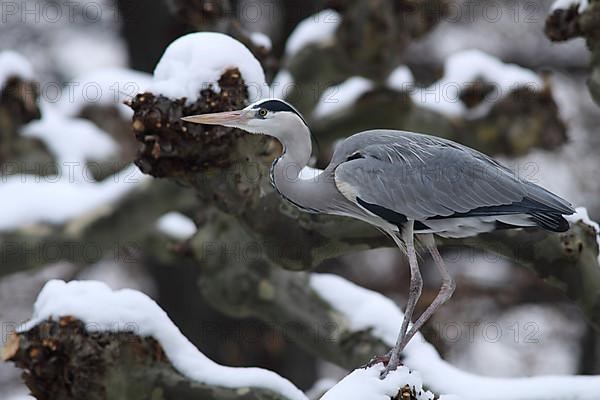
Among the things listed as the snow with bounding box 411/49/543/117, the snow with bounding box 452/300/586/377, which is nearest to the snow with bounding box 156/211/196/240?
the snow with bounding box 411/49/543/117

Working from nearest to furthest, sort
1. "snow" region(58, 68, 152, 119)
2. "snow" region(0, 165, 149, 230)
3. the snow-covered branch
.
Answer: the snow-covered branch
"snow" region(0, 165, 149, 230)
"snow" region(58, 68, 152, 119)

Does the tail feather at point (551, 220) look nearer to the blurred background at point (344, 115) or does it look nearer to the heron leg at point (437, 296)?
the heron leg at point (437, 296)

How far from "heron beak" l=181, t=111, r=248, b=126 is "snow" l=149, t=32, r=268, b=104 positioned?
231mm

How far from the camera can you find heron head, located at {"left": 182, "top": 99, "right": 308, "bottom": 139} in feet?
10.5

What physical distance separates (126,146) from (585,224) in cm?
428

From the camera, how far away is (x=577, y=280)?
3.76 meters

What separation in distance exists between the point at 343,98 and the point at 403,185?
3197mm

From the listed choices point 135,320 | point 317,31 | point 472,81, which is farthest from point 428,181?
point 472,81

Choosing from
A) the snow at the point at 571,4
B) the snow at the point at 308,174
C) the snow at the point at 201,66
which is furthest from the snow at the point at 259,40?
the snow at the point at 308,174

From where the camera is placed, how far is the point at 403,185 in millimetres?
3184

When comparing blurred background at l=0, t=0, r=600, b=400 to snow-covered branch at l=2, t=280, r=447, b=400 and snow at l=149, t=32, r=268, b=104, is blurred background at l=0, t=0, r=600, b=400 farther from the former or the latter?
snow-covered branch at l=2, t=280, r=447, b=400

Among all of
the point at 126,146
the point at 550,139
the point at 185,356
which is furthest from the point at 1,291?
the point at 185,356

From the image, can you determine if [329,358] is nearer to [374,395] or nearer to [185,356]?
[185,356]

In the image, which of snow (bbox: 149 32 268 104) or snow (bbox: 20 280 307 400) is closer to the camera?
snow (bbox: 20 280 307 400)
